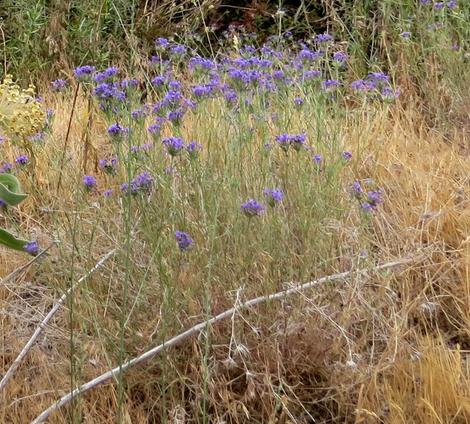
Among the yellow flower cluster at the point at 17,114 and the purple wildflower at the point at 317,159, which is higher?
the yellow flower cluster at the point at 17,114

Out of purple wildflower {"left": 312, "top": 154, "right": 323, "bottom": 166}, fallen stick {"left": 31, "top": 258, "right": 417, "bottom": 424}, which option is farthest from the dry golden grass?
purple wildflower {"left": 312, "top": 154, "right": 323, "bottom": 166}

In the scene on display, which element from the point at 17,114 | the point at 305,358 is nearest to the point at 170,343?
the point at 305,358

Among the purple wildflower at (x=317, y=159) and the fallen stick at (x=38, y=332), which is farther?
the purple wildflower at (x=317, y=159)

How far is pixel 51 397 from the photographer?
2111 mm

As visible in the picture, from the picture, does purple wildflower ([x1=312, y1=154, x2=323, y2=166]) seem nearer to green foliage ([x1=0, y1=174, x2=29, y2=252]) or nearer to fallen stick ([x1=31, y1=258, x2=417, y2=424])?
fallen stick ([x1=31, y1=258, x2=417, y2=424])

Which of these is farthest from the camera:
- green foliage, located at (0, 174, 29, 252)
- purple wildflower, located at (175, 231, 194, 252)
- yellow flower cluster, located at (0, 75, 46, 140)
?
yellow flower cluster, located at (0, 75, 46, 140)

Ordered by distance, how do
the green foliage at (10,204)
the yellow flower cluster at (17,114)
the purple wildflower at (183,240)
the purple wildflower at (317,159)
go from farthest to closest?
the yellow flower cluster at (17,114) < the purple wildflower at (317,159) < the purple wildflower at (183,240) < the green foliage at (10,204)

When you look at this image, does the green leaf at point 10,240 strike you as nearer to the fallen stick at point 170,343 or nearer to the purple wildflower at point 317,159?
the fallen stick at point 170,343

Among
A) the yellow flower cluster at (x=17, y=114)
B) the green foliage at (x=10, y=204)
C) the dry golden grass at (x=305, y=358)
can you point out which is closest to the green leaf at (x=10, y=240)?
the green foliage at (x=10, y=204)

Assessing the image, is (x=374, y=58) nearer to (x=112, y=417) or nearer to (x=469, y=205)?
(x=469, y=205)

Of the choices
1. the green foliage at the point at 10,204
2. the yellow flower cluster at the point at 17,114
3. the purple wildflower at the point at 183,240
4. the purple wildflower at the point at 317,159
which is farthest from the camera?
the yellow flower cluster at the point at 17,114

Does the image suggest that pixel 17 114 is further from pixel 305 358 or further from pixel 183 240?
pixel 305 358

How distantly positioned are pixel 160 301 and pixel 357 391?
559mm

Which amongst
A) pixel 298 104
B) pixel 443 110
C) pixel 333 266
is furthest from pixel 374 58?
pixel 333 266
